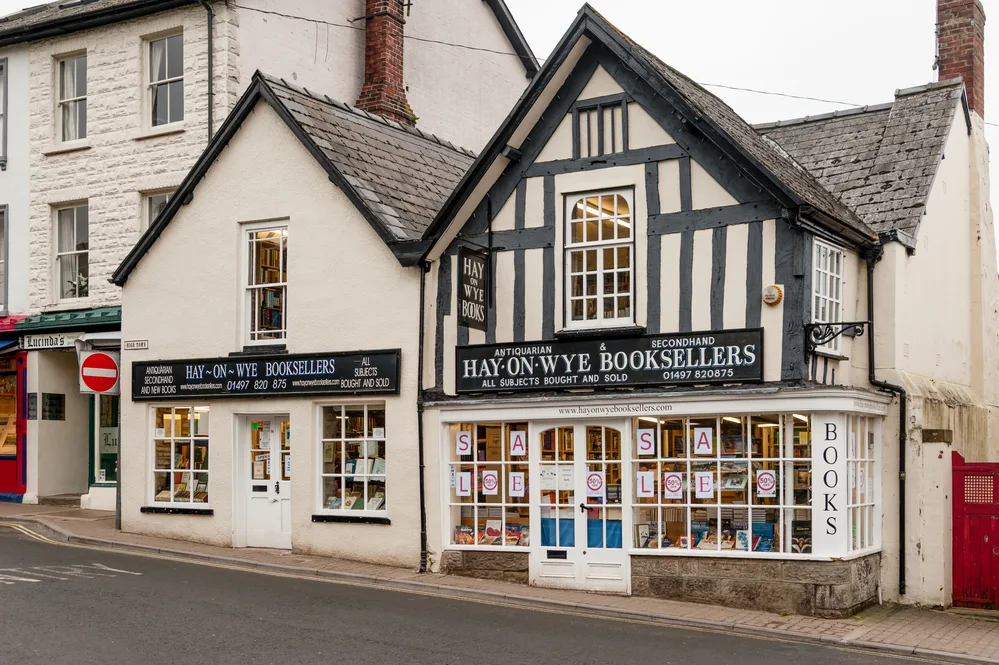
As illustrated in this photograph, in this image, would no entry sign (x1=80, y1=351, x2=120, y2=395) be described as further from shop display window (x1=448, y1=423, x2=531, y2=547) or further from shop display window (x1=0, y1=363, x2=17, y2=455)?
shop display window (x1=448, y1=423, x2=531, y2=547)

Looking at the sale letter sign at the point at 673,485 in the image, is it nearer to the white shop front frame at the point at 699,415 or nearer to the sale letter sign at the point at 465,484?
the white shop front frame at the point at 699,415

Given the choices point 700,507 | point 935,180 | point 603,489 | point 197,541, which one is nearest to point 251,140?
point 197,541

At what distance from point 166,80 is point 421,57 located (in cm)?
605

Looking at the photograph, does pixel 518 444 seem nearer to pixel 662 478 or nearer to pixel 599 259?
pixel 662 478

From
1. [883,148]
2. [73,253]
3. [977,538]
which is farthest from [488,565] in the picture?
[73,253]

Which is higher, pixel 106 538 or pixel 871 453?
pixel 871 453

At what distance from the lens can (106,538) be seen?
706 inches

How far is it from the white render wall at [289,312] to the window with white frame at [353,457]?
175mm

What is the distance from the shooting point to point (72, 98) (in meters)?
23.2

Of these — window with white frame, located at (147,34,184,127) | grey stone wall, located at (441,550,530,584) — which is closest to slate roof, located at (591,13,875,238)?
grey stone wall, located at (441,550,530,584)

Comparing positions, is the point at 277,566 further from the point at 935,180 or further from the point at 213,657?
the point at 935,180

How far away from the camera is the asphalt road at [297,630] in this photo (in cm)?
1074

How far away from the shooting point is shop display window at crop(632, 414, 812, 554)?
46.3 ft

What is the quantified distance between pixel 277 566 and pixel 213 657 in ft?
18.3
